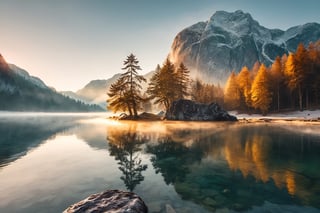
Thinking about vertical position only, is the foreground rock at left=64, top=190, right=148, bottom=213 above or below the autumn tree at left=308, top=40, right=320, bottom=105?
below

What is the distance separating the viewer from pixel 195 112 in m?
42.2

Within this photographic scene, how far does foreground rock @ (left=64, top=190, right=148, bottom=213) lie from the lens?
4473 millimetres

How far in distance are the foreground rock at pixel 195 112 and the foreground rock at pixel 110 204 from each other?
3744 centimetres

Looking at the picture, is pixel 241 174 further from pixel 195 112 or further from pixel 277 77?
pixel 277 77

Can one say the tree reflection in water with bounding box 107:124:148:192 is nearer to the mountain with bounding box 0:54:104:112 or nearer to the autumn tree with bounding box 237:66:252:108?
the autumn tree with bounding box 237:66:252:108

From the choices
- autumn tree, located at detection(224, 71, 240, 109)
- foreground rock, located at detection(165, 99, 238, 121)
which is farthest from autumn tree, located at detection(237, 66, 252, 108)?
foreground rock, located at detection(165, 99, 238, 121)

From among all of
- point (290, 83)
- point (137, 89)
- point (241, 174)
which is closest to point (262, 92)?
point (290, 83)

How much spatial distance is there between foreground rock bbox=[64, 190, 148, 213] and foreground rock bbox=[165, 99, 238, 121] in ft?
123

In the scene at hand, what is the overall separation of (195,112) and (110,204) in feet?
127

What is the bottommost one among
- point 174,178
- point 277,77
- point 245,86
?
point 174,178

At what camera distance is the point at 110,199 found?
16.2ft

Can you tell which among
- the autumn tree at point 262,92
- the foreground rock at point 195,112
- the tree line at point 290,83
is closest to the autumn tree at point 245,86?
the tree line at point 290,83

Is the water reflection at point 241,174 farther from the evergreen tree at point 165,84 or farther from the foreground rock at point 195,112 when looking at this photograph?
the evergreen tree at point 165,84

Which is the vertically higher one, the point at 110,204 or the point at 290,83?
the point at 290,83
